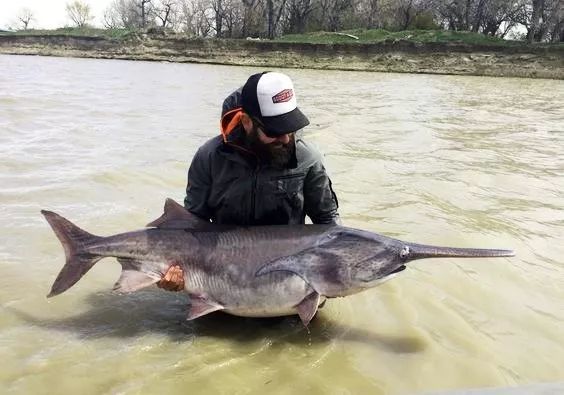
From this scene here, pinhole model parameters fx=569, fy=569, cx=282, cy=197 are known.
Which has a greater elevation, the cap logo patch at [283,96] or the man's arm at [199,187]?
the cap logo patch at [283,96]

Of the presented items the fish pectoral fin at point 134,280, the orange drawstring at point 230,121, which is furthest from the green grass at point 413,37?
the fish pectoral fin at point 134,280

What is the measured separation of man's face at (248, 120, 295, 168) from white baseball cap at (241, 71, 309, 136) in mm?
90

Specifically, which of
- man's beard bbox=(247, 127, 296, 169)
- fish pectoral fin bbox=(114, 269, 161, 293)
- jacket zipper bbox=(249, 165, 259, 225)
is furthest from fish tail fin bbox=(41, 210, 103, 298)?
man's beard bbox=(247, 127, 296, 169)

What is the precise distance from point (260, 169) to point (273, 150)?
18cm

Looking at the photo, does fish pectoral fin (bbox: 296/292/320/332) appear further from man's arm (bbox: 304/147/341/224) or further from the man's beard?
the man's beard

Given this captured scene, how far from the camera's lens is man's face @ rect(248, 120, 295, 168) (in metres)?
3.34

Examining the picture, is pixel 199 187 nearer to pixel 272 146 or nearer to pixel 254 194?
pixel 254 194

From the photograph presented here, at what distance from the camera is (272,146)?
3.40m

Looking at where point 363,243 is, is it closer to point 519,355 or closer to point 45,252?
point 519,355

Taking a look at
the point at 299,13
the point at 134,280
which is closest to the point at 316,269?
the point at 134,280

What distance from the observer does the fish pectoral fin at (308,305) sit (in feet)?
10.5

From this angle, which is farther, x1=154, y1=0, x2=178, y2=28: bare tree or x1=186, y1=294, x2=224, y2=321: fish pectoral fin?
x1=154, y1=0, x2=178, y2=28: bare tree

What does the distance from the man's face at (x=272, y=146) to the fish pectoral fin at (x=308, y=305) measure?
824 millimetres

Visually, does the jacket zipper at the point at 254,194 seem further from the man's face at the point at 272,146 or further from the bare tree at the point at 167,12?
the bare tree at the point at 167,12
